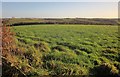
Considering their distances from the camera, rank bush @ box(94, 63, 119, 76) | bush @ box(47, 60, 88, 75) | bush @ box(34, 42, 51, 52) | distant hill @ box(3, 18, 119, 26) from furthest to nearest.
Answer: distant hill @ box(3, 18, 119, 26) < bush @ box(34, 42, 51, 52) < bush @ box(94, 63, 119, 76) < bush @ box(47, 60, 88, 75)

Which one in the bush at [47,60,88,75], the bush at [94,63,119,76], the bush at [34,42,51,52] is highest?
the bush at [34,42,51,52]

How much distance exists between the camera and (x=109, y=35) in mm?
29781

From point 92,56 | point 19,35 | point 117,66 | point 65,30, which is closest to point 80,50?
point 92,56

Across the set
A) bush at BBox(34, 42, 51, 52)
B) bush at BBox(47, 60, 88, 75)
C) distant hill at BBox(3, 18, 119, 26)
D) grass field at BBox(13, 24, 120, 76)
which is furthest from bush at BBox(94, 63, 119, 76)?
distant hill at BBox(3, 18, 119, 26)

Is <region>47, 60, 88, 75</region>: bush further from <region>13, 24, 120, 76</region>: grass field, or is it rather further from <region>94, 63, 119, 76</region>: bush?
<region>94, 63, 119, 76</region>: bush

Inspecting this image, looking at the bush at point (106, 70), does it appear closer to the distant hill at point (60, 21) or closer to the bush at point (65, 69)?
the bush at point (65, 69)

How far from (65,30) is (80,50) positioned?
7.28m

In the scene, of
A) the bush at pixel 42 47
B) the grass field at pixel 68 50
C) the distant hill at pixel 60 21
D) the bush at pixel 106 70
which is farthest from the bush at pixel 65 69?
the distant hill at pixel 60 21

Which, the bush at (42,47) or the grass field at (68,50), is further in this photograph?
the bush at (42,47)

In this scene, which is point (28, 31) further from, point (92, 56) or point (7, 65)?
point (7, 65)

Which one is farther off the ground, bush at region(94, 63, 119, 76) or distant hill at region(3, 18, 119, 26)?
distant hill at region(3, 18, 119, 26)

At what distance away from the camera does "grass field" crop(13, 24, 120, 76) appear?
20.2 m

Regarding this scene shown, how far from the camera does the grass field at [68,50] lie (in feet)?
66.1

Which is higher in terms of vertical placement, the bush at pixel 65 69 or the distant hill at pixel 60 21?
the distant hill at pixel 60 21
